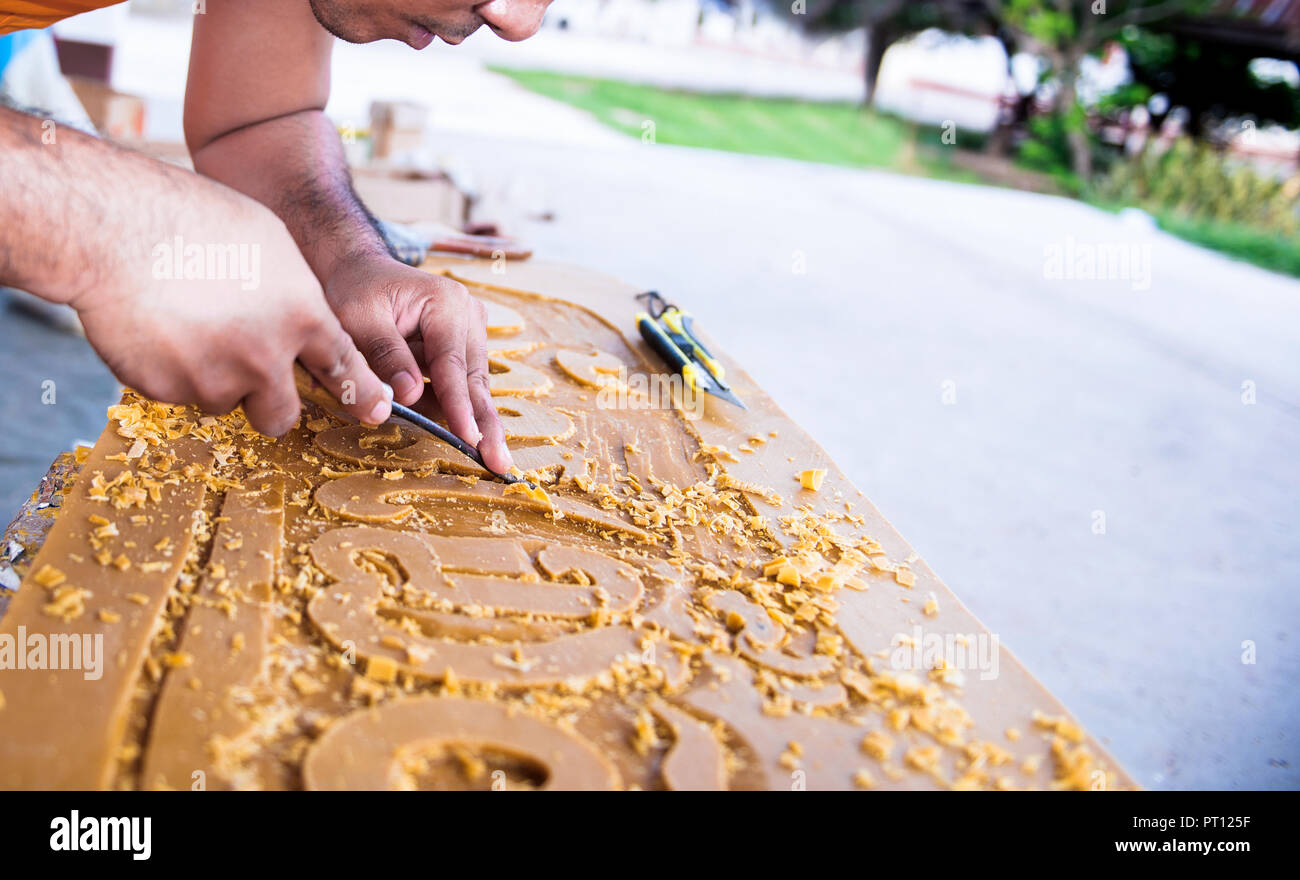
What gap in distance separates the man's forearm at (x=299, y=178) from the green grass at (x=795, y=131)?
8.91m

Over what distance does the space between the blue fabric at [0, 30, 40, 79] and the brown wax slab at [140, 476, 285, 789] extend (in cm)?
271

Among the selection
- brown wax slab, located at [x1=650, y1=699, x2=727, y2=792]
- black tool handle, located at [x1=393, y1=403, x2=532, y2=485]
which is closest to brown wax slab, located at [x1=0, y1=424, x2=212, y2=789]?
black tool handle, located at [x1=393, y1=403, x2=532, y2=485]

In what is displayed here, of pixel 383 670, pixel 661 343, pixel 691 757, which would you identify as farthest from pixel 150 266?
pixel 661 343

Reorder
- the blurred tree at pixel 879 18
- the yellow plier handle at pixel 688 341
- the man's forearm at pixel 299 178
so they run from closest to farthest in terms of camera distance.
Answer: the man's forearm at pixel 299 178
the yellow plier handle at pixel 688 341
the blurred tree at pixel 879 18

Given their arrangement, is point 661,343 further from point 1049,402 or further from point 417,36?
point 1049,402

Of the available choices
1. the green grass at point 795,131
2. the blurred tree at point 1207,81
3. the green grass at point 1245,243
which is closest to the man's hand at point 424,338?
the green grass at point 795,131

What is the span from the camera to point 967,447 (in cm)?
392

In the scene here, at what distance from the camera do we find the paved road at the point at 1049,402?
2.76 metres

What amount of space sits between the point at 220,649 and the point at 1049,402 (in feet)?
13.2

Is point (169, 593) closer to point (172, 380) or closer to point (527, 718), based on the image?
point (172, 380)

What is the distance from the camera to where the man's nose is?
1368mm

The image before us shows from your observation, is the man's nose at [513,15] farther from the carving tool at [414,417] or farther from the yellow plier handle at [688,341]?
the yellow plier handle at [688,341]

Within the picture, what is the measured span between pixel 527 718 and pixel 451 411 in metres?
0.58

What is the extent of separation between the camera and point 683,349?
198 cm
